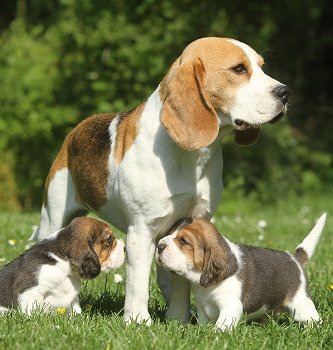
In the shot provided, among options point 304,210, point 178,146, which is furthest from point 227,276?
point 304,210

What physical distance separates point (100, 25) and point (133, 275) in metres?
10.4

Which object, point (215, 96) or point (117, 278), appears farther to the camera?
point (117, 278)

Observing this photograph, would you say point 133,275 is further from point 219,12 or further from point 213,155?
point 219,12

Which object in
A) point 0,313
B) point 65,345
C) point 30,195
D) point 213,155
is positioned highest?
point 213,155

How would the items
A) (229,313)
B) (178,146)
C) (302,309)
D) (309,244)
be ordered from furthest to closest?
(309,244) → (302,309) → (178,146) → (229,313)

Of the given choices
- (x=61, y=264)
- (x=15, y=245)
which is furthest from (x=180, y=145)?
(x=15, y=245)

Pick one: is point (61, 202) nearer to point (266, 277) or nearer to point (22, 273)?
point (22, 273)

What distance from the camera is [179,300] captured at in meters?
6.25

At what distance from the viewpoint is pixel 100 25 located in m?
15.7

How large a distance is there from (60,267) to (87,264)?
23cm

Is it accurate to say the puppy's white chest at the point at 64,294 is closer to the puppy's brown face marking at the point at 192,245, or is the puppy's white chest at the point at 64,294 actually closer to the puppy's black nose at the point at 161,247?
the puppy's black nose at the point at 161,247

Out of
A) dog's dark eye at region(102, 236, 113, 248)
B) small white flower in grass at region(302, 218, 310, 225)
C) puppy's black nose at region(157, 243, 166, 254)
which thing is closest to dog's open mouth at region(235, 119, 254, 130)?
puppy's black nose at region(157, 243, 166, 254)

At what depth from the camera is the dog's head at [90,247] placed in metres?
6.01

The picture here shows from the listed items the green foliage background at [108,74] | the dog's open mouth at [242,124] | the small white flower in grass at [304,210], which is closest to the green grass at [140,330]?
the dog's open mouth at [242,124]
